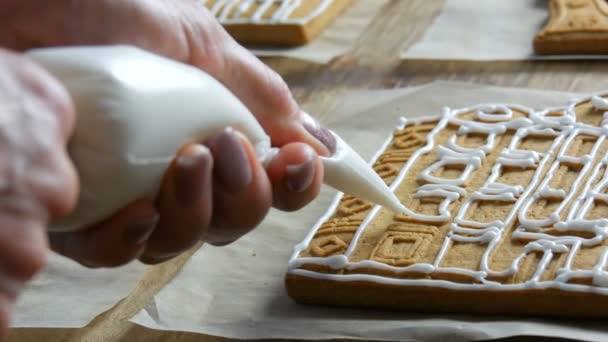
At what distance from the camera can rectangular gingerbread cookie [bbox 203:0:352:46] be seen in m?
1.97

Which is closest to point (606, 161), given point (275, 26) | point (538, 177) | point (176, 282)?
point (538, 177)

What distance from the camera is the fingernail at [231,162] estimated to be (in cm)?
86

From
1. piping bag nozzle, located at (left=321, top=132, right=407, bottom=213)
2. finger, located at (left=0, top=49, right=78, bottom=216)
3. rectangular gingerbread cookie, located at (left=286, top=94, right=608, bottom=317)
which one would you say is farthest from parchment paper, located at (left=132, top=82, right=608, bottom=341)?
finger, located at (left=0, top=49, right=78, bottom=216)

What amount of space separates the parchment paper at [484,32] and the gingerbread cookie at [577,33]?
0.05 feet

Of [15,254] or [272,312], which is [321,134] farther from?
[15,254]

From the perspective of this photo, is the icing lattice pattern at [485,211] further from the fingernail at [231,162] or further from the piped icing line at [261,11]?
the piped icing line at [261,11]

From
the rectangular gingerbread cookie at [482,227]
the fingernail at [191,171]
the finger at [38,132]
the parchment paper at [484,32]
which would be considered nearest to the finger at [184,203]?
the fingernail at [191,171]

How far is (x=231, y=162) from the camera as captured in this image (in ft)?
2.86

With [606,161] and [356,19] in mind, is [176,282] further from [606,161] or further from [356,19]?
[356,19]

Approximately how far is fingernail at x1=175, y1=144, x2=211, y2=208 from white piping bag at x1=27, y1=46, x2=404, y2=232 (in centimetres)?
1

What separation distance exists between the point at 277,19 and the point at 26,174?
1.41m

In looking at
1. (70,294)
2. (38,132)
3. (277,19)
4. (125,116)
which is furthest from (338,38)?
(38,132)

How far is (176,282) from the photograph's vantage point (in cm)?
124

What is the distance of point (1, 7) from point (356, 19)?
121 centimetres
